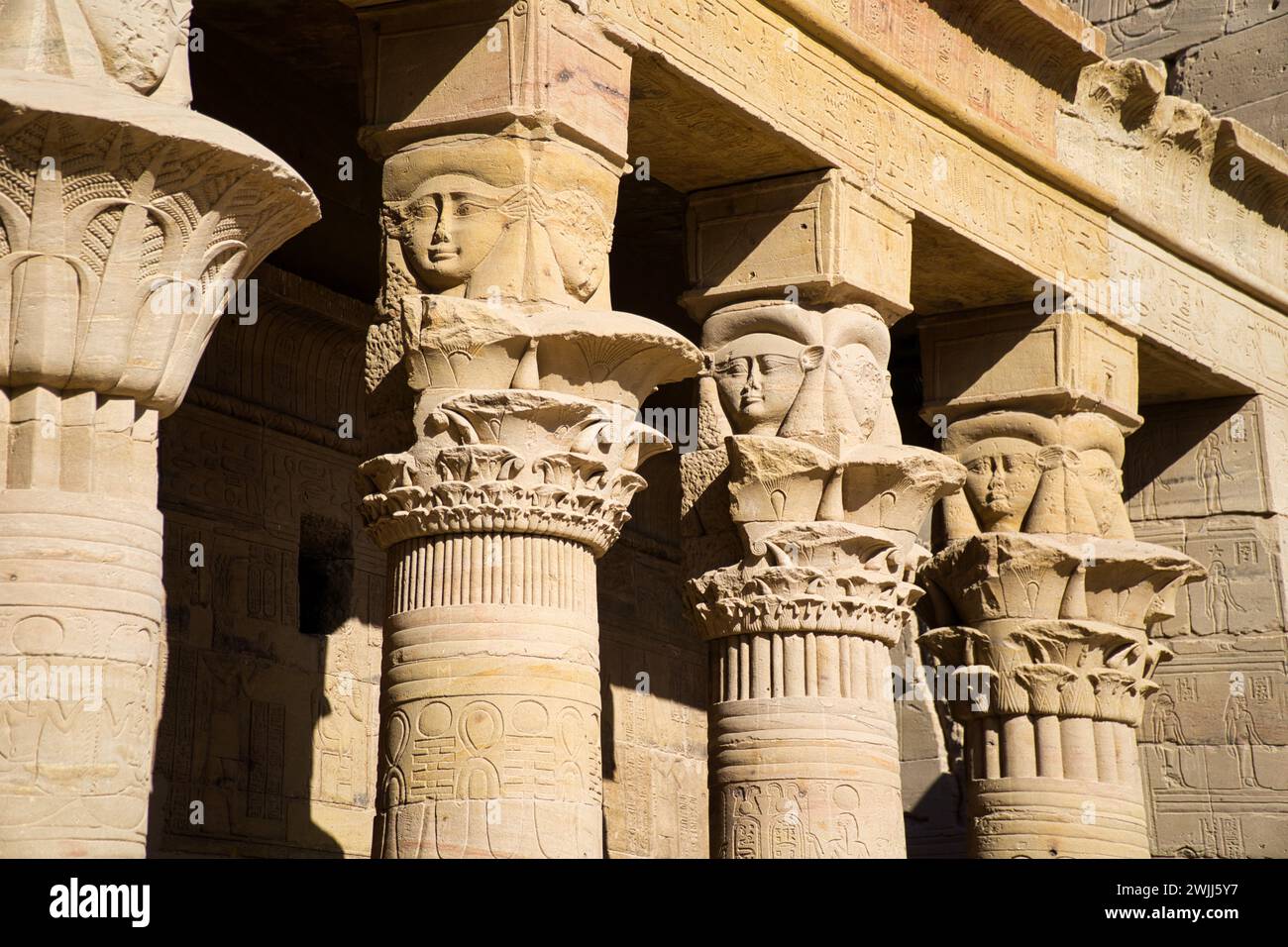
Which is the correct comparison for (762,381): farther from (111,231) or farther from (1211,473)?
(1211,473)

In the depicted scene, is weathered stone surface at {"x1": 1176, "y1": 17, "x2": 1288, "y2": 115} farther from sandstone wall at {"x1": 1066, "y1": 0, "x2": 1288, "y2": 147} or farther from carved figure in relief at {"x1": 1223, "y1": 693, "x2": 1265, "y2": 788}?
carved figure in relief at {"x1": 1223, "y1": 693, "x2": 1265, "y2": 788}

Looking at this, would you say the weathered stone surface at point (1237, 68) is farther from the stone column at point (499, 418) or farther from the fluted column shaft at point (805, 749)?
the stone column at point (499, 418)

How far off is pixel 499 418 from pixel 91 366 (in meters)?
2.09

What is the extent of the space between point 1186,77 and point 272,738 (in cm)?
822

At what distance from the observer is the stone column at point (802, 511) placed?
29.1 feet

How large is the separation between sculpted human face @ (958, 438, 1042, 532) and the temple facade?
0.09 ft

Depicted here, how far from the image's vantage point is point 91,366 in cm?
545

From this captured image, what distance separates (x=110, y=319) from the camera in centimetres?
548

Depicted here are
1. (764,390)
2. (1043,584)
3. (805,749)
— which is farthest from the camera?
(1043,584)

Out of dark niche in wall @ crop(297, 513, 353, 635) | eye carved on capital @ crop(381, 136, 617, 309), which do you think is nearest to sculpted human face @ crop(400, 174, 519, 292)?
eye carved on capital @ crop(381, 136, 617, 309)

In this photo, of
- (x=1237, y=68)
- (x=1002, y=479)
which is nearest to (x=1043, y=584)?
(x=1002, y=479)

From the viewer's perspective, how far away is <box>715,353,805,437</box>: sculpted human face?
30.7 ft

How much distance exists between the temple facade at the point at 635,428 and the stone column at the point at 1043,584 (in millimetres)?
24

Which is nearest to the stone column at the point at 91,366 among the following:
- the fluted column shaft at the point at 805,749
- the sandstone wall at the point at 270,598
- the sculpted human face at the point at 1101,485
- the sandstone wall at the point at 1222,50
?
the fluted column shaft at the point at 805,749
